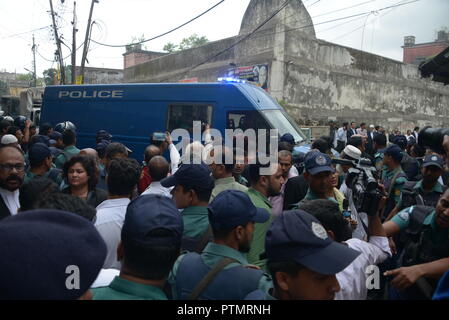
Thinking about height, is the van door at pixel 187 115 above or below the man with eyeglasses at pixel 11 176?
above

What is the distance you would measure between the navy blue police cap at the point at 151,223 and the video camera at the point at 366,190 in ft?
3.65

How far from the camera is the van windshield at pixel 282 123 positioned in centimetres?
772

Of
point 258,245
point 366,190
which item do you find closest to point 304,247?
point 366,190

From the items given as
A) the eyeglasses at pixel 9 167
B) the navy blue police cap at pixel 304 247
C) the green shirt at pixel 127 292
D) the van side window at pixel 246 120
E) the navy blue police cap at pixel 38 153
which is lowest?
the green shirt at pixel 127 292

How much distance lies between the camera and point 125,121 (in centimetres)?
945

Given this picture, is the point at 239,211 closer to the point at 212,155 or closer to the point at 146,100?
the point at 212,155

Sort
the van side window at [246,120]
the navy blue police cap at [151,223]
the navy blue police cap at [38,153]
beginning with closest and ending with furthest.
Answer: the navy blue police cap at [151,223], the navy blue police cap at [38,153], the van side window at [246,120]

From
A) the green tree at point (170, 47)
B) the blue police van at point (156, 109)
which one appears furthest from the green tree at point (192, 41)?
the blue police van at point (156, 109)

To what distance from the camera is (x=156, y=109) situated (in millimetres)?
8922

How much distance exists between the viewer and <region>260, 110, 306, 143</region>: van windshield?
25.3 ft

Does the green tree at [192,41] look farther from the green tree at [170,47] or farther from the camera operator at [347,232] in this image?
the camera operator at [347,232]

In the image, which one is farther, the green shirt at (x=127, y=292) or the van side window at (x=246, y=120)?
the van side window at (x=246, y=120)
